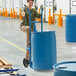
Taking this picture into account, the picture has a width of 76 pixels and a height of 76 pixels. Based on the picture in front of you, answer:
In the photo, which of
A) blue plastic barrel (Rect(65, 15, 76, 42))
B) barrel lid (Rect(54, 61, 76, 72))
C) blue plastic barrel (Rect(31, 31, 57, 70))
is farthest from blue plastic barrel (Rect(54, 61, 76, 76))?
blue plastic barrel (Rect(65, 15, 76, 42))

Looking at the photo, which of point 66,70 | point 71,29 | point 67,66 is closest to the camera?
point 66,70

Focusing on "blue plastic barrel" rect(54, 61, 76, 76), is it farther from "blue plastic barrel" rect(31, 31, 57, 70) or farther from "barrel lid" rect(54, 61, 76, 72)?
"blue plastic barrel" rect(31, 31, 57, 70)

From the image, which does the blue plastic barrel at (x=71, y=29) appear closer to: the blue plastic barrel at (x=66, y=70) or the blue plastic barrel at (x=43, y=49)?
the blue plastic barrel at (x=43, y=49)

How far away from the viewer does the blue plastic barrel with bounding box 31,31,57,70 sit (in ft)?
25.4

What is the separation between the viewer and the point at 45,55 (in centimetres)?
775

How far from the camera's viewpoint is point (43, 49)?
7.75 m

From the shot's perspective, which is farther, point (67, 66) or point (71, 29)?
point (71, 29)

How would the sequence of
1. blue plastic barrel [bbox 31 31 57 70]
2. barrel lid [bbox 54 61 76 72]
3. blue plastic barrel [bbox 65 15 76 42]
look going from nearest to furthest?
barrel lid [bbox 54 61 76 72]
blue plastic barrel [bbox 31 31 57 70]
blue plastic barrel [bbox 65 15 76 42]

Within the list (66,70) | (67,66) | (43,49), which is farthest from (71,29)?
(66,70)

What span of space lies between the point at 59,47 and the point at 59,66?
8.01m

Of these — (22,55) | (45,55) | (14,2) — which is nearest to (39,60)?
(45,55)

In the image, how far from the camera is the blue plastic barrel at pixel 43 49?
25.4 ft

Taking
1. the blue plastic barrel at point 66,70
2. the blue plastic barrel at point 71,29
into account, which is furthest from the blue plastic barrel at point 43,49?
the blue plastic barrel at point 71,29

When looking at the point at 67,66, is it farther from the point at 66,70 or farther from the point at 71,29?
the point at 71,29
